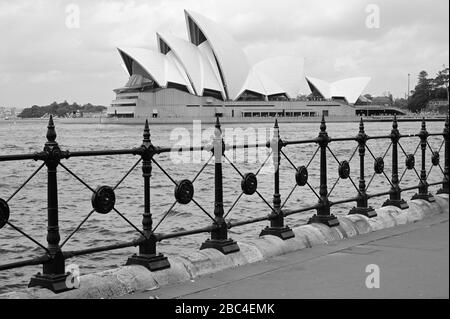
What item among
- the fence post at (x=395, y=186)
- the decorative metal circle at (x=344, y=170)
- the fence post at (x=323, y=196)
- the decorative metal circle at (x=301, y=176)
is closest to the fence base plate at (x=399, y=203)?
the fence post at (x=395, y=186)

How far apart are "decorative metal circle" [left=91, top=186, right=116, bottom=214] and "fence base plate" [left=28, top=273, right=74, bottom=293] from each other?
0.52 meters

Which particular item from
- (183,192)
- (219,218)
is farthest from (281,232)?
(183,192)

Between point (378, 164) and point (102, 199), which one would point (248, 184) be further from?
point (378, 164)

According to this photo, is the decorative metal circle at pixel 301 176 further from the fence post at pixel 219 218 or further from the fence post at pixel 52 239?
Answer: the fence post at pixel 52 239

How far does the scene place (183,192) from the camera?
196 inches

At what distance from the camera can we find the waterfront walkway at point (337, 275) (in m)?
3.87

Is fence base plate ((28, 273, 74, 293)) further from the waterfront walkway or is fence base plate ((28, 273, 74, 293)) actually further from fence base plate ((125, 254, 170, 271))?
fence base plate ((125, 254, 170, 271))

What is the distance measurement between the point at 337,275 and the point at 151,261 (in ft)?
4.30

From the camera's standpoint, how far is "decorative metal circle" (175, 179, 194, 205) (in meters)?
4.96

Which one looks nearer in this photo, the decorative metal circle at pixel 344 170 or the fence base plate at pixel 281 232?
the fence base plate at pixel 281 232

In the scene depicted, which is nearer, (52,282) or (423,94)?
(52,282)

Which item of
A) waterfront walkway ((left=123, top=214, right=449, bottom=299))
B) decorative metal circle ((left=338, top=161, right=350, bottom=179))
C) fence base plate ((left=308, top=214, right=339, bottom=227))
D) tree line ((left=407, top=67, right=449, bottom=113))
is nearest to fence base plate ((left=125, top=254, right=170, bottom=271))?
waterfront walkway ((left=123, top=214, right=449, bottom=299))

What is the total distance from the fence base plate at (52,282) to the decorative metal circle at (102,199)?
1.72ft
